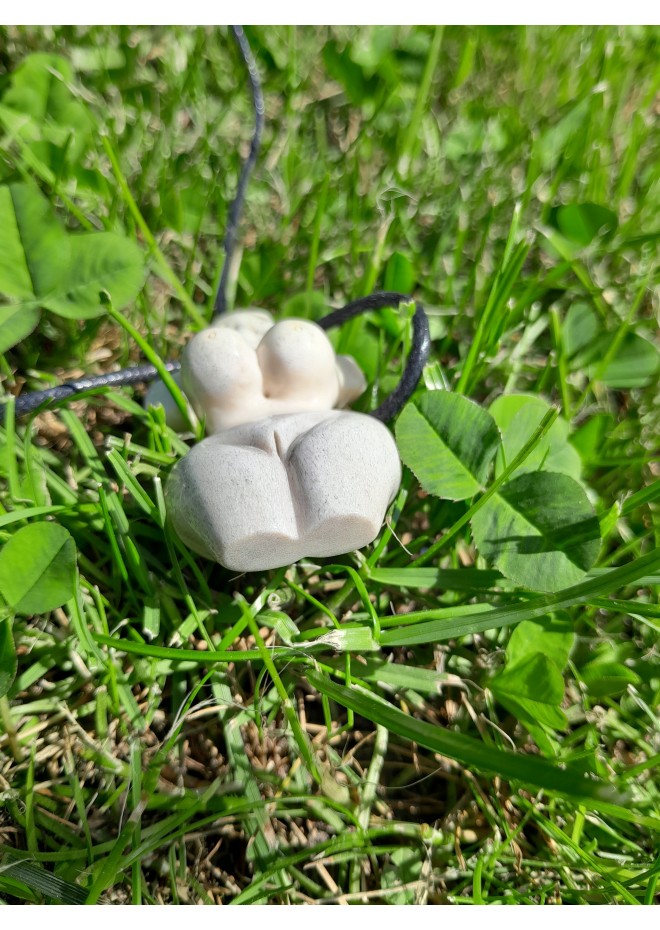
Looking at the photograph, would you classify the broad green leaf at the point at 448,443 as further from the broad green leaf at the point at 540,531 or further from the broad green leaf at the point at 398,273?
the broad green leaf at the point at 398,273

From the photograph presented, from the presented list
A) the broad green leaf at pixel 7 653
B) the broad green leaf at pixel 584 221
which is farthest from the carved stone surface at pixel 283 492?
the broad green leaf at pixel 584 221

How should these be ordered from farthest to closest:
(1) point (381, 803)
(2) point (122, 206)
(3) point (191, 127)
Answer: (3) point (191, 127) → (2) point (122, 206) → (1) point (381, 803)

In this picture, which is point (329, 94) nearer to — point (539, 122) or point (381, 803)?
point (539, 122)

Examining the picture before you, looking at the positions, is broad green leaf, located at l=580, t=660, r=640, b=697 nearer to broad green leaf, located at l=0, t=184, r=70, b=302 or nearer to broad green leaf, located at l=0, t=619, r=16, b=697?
broad green leaf, located at l=0, t=619, r=16, b=697

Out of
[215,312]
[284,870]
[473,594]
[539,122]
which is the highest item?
[539,122]

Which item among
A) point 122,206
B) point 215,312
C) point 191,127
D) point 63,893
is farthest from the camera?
point 191,127

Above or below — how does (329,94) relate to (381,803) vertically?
above

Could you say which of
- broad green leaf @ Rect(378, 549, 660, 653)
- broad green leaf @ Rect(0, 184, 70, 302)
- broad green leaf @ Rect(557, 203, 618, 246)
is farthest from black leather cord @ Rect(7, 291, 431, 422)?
broad green leaf @ Rect(557, 203, 618, 246)

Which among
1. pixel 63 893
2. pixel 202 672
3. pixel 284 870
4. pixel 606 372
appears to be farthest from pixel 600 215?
pixel 63 893

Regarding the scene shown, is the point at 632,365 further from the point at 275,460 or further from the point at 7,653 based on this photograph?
the point at 7,653
